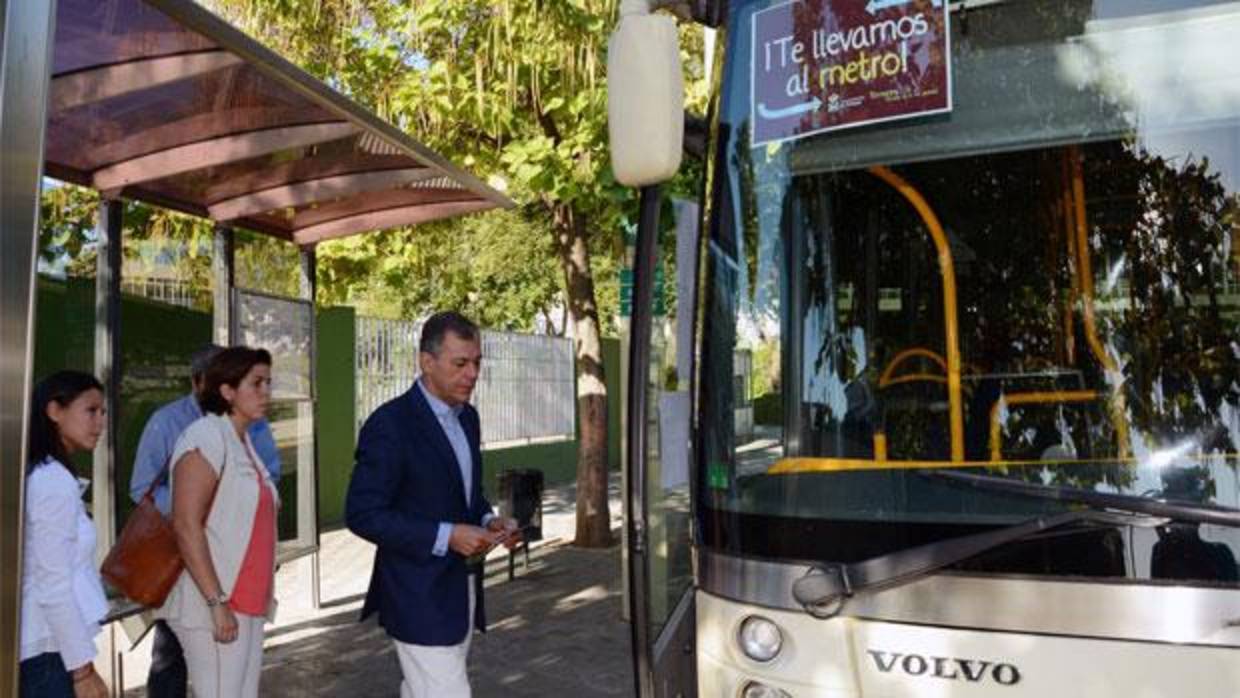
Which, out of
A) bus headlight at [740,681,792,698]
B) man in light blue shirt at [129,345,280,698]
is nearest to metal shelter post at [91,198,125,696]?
man in light blue shirt at [129,345,280,698]

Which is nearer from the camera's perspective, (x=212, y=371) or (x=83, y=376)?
(x=83, y=376)

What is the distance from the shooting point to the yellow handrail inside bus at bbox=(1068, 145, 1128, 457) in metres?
2.55

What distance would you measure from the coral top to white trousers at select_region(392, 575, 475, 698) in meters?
0.66

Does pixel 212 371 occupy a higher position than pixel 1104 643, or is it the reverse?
pixel 212 371

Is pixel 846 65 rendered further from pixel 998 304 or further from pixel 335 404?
pixel 335 404

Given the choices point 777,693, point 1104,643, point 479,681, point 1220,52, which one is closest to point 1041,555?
point 1104,643

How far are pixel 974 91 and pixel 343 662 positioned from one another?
5.30 meters

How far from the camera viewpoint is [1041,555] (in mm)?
2439

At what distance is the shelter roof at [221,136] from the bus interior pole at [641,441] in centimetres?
157

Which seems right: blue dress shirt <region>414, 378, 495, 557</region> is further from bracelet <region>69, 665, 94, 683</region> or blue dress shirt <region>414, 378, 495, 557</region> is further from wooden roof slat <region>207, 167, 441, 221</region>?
wooden roof slat <region>207, 167, 441, 221</region>

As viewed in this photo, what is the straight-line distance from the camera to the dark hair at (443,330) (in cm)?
380

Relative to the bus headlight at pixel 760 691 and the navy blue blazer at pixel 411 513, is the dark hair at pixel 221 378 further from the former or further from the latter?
the bus headlight at pixel 760 691

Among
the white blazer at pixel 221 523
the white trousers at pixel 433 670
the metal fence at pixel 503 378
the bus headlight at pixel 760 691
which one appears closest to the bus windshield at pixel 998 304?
the bus headlight at pixel 760 691

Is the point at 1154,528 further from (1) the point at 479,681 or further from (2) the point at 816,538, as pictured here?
(1) the point at 479,681
